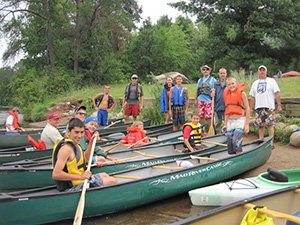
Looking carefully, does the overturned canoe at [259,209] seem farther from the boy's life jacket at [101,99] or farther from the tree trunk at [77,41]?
the tree trunk at [77,41]

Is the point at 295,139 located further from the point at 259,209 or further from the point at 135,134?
the point at 259,209

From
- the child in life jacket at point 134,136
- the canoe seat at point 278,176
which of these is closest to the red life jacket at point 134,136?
the child in life jacket at point 134,136

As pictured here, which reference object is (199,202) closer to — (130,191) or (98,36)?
(130,191)

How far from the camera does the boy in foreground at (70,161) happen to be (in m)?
3.62

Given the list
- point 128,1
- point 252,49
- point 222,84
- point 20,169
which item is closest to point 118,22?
point 128,1

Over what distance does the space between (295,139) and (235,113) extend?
8.48 ft

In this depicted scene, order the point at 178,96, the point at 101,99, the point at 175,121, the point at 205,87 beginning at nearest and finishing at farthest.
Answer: the point at 205,87, the point at 178,96, the point at 175,121, the point at 101,99

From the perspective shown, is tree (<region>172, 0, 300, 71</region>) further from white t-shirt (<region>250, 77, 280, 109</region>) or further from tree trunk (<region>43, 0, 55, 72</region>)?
white t-shirt (<region>250, 77, 280, 109</region>)

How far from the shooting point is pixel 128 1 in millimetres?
26469

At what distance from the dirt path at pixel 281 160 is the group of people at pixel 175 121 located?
0.63 metres

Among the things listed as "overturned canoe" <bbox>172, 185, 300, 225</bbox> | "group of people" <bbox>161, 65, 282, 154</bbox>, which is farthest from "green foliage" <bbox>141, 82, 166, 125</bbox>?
"overturned canoe" <bbox>172, 185, 300, 225</bbox>

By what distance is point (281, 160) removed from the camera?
6.45m

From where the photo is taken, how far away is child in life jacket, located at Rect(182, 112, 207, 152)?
6.04 meters

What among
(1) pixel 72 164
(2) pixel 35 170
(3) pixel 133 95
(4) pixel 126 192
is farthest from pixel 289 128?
(2) pixel 35 170
